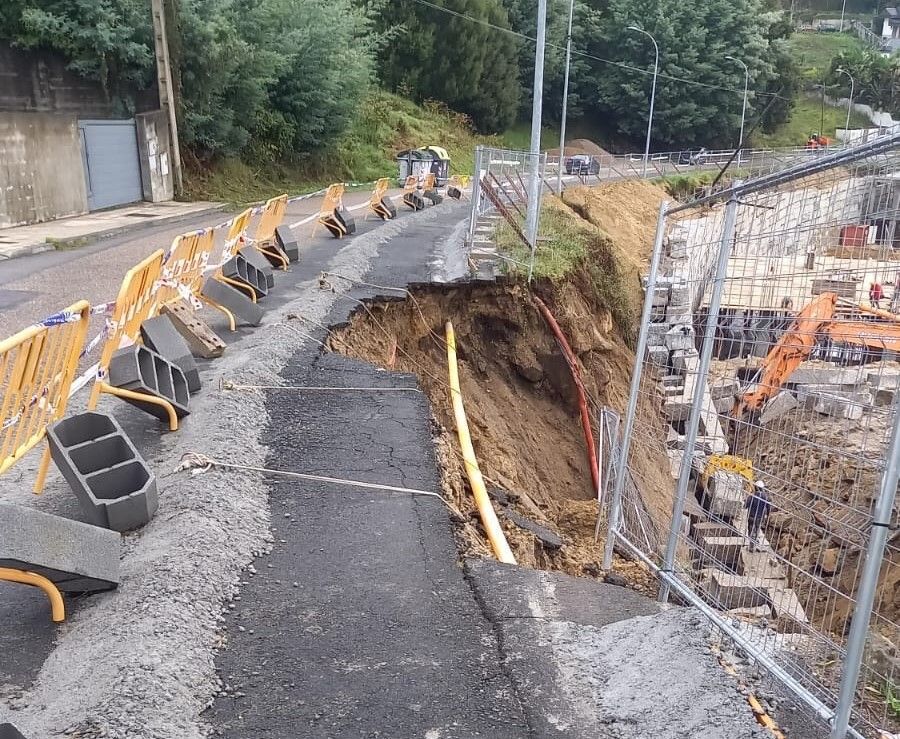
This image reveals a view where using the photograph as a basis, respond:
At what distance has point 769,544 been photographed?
5281 mm

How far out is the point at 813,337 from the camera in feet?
13.5

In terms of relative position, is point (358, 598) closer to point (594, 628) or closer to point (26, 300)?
point (594, 628)

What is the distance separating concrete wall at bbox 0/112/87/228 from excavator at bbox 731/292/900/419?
16.5 m

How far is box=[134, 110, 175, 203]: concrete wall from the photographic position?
21812mm

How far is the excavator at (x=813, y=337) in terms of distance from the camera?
364 centimetres

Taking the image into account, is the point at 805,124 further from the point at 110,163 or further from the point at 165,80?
the point at 110,163

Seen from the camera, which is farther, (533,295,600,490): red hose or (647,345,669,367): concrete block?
(533,295,600,490): red hose

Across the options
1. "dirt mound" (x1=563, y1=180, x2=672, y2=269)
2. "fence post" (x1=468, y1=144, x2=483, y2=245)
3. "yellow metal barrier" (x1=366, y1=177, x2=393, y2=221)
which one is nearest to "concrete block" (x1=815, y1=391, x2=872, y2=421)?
"fence post" (x1=468, y1=144, x2=483, y2=245)

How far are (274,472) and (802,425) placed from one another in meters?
3.43

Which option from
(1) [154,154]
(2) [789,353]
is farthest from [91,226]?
(2) [789,353]

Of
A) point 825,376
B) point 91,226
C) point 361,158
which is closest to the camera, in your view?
point 825,376

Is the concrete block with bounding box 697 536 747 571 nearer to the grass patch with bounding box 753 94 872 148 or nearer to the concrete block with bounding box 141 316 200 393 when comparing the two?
the concrete block with bounding box 141 316 200 393

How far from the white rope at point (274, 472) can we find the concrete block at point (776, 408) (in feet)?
7.09

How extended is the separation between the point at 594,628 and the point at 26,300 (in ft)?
28.8
